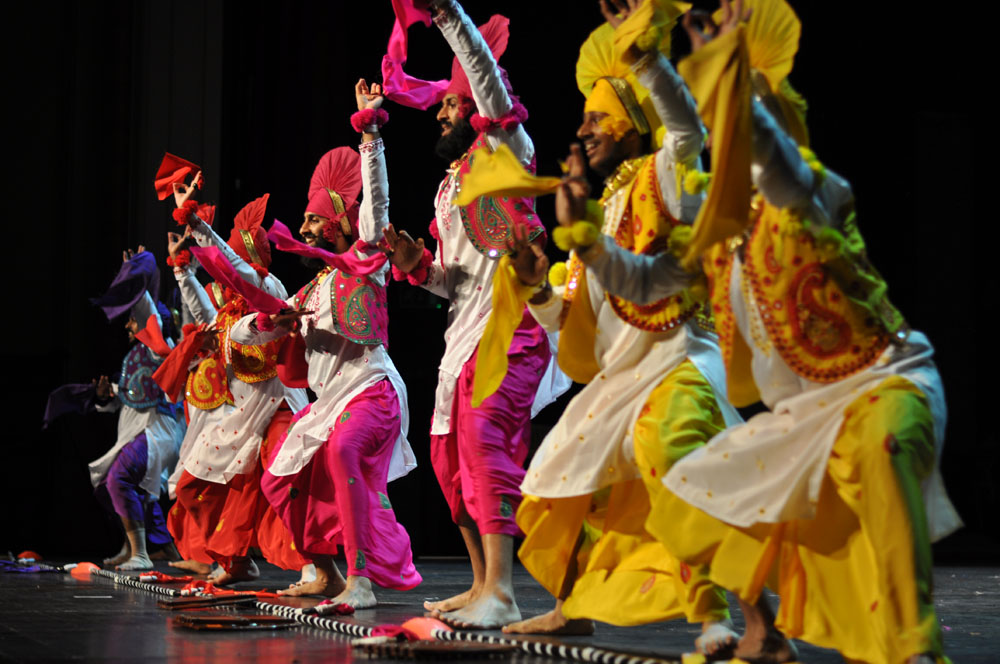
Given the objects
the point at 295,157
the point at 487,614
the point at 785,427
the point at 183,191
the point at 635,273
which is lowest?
the point at 487,614

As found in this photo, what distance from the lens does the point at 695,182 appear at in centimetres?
307

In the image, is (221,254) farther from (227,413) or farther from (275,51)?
(275,51)

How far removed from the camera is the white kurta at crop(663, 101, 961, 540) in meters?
2.51

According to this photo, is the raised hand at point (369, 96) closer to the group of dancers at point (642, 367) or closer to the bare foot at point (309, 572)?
the group of dancers at point (642, 367)

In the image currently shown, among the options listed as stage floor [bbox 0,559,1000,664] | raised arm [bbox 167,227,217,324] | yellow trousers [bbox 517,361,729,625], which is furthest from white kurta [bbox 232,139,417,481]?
raised arm [bbox 167,227,217,324]

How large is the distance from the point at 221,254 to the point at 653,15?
261cm

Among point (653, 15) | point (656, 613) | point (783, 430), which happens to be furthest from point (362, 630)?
point (653, 15)

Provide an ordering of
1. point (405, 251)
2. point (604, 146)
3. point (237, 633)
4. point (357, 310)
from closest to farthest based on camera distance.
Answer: point (604, 146) → point (237, 633) → point (405, 251) → point (357, 310)

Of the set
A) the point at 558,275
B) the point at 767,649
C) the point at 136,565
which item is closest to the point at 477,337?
the point at 558,275

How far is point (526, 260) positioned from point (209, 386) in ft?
10.2

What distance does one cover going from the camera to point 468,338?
4137 mm

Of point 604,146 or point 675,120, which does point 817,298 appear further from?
point 604,146

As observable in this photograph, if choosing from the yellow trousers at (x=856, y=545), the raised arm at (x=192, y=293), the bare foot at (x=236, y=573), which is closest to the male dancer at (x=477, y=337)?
the yellow trousers at (x=856, y=545)

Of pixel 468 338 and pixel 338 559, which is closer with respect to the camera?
pixel 468 338
